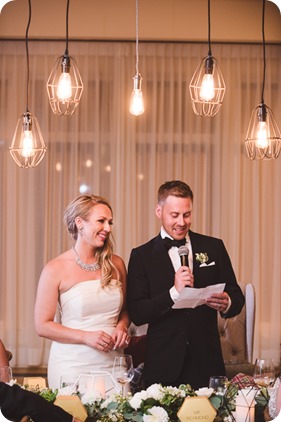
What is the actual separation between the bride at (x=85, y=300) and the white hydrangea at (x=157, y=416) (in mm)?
1001

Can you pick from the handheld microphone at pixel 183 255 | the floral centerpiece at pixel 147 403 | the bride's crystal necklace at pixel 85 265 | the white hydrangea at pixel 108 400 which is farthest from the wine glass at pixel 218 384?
the bride's crystal necklace at pixel 85 265

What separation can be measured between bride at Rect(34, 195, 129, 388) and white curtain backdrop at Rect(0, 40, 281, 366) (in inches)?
145

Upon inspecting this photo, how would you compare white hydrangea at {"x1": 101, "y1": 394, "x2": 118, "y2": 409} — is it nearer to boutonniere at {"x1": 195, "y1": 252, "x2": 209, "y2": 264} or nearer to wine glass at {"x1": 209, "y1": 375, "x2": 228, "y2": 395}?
wine glass at {"x1": 209, "y1": 375, "x2": 228, "y2": 395}

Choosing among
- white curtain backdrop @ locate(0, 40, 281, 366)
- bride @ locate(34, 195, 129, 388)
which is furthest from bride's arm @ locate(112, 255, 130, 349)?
white curtain backdrop @ locate(0, 40, 281, 366)

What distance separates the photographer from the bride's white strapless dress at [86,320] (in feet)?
14.3

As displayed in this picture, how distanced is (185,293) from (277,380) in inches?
24.3

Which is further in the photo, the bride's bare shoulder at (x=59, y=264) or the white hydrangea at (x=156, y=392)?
the bride's bare shoulder at (x=59, y=264)

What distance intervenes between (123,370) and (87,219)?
1.09 metres

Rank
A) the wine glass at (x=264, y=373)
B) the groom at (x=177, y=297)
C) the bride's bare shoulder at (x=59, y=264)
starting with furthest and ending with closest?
the bride's bare shoulder at (x=59, y=264) < the groom at (x=177, y=297) < the wine glass at (x=264, y=373)

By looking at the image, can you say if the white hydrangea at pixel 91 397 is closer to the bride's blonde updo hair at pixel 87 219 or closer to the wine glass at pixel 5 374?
the wine glass at pixel 5 374

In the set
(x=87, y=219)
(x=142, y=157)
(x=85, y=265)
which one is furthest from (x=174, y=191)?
(x=142, y=157)

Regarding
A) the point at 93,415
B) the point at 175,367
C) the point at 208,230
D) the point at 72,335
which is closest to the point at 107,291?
the point at 72,335

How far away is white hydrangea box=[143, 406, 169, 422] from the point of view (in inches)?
128

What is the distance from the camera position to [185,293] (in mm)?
3945
